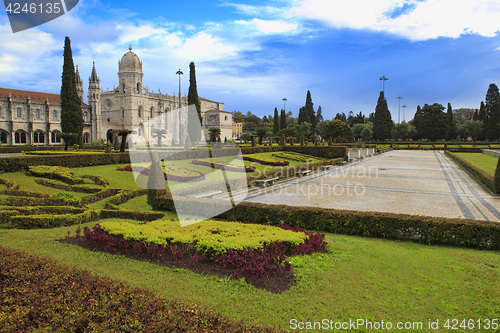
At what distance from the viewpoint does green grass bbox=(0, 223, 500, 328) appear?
3721mm

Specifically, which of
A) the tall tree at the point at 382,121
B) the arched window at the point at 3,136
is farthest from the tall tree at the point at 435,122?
the arched window at the point at 3,136

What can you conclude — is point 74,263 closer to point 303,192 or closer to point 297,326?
point 297,326

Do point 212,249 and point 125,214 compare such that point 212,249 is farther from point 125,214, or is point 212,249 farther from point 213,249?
point 125,214

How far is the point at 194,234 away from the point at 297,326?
2.94 m

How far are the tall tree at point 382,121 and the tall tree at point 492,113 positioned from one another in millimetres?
18450

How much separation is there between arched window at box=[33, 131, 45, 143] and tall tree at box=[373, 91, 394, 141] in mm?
66032

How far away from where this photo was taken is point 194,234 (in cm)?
582

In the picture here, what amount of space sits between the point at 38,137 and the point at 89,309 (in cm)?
5584

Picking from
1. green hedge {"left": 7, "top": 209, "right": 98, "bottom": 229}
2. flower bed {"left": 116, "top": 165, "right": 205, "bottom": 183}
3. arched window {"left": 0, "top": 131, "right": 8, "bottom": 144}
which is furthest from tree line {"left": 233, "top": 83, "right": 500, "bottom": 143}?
green hedge {"left": 7, "top": 209, "right": 98, "bottom": 229}

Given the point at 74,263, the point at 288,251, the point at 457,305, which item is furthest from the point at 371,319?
the point at 74,263

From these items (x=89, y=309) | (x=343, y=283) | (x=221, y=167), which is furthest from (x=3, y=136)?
(x=343, y=283)

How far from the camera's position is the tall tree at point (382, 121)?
227ft

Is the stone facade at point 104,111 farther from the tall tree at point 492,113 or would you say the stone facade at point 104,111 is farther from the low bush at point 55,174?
the tall tree at point 492,113

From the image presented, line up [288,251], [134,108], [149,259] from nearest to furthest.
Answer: [149,259], [288,251], [134,108]
